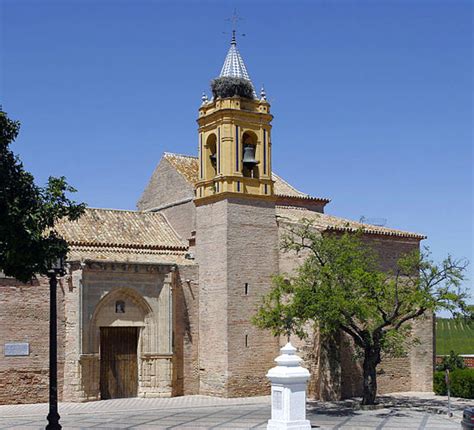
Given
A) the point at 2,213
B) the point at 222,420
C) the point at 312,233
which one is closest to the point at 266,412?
the point at 222,420

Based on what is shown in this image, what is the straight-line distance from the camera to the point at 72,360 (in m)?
25.8

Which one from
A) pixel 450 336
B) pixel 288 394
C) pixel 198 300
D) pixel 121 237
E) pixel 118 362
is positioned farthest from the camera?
pixel 450 336

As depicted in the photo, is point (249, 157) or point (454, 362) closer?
point (454, 362)

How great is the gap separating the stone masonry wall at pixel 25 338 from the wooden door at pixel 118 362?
5.27 feet

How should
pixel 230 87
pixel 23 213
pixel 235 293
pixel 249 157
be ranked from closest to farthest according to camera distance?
pixel 23 213, pixel 235 293, pixel 230 87, pixel 249 157

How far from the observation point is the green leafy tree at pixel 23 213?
14.4m

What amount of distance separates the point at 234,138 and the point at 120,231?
18.1ft

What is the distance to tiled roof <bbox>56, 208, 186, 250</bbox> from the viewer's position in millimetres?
28531

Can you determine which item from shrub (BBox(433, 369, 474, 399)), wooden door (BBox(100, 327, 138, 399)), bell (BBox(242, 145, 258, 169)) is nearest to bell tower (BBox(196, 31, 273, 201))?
bell (BBox(242, 145, 258, 169))

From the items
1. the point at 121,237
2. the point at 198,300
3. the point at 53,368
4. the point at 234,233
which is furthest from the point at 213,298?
the point at 53,368

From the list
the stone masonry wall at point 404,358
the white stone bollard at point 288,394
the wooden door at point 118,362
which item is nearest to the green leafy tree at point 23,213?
the white stone bollard at point 288,394

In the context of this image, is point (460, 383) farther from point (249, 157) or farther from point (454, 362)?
point (249, 157)

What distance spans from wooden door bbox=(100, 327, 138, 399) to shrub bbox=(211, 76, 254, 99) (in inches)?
350

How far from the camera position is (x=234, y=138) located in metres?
28.4
